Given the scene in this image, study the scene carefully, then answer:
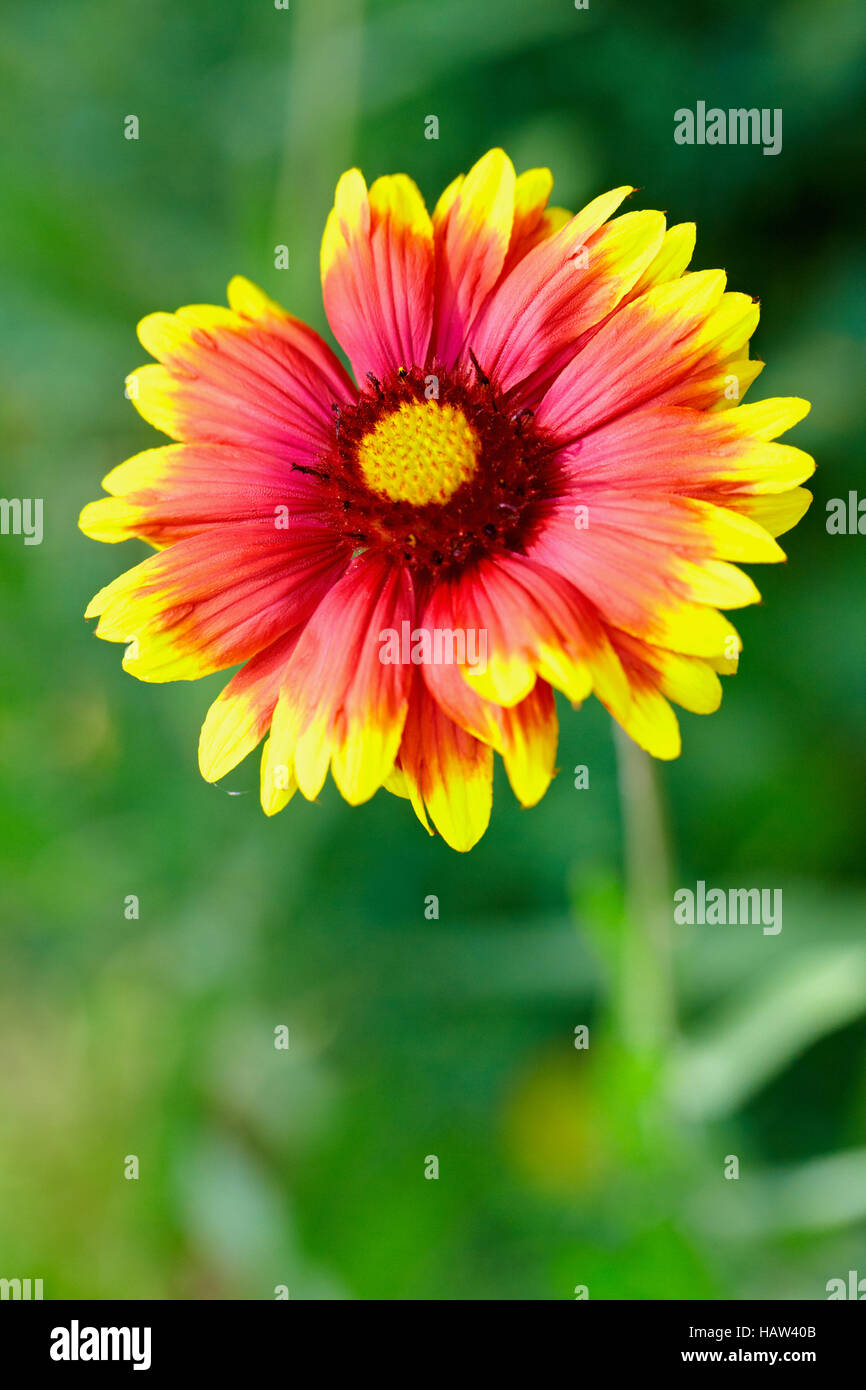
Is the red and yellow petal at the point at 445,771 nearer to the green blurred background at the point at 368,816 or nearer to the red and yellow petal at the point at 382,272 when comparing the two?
the red and yellow petal at the point at 382,272

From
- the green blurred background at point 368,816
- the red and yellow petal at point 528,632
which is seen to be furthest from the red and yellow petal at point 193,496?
the green blurred background at point 368,816

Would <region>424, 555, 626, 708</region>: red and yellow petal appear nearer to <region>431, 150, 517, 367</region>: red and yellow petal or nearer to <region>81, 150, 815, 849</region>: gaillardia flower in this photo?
<region>81, 150, 815, 849</region>: gaillardia flower

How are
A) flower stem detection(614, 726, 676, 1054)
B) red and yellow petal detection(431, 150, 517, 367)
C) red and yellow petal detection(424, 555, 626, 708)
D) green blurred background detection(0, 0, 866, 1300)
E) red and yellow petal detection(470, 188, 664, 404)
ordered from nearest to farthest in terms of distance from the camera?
red and yellow petal detection(424, 555, 626, 708)
red and yellow petal detection(470, 188, 664, 404)
red and yellow petal detection(431, 150, 517, 367)
flower stem detection(614, 726, 676, 1054)
green blurred background detection(0, 0, 866, 1300)

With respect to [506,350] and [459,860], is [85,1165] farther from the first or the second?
[506,350]

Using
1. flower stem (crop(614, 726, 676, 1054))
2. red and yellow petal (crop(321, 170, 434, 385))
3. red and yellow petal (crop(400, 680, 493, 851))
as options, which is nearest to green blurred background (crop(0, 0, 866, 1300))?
flower stem (crop(614, 726, 676, 1054))

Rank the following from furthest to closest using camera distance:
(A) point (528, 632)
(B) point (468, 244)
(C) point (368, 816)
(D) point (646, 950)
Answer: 1. (C) point (368, 816)
2. (D) point (646, 950)
3. (B) point (468, 244)
4. (A) point (528, 632)

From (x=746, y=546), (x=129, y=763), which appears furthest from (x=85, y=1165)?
(x=746, y=546)

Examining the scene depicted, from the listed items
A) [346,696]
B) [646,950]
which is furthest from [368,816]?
[346,696]

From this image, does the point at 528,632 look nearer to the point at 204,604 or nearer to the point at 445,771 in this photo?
the point at 445,771
